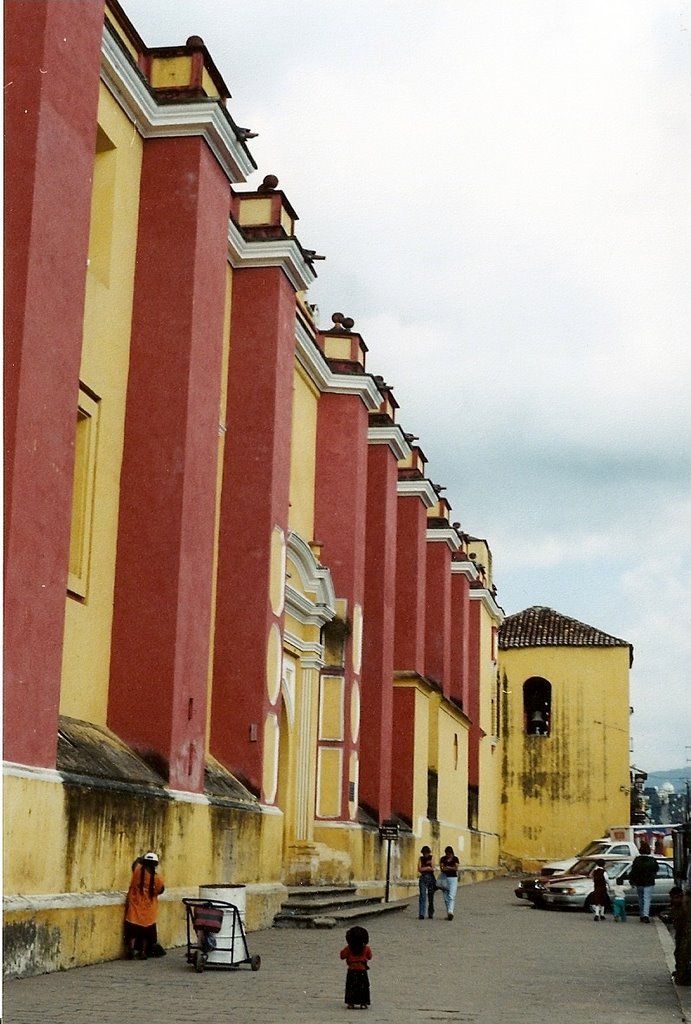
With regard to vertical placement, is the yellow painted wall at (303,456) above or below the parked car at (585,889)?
above

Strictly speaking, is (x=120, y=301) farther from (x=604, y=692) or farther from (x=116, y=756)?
(x=604, y=692)

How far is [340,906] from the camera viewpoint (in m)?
22.0

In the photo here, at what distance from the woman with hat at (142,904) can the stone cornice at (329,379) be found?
13.0 metres

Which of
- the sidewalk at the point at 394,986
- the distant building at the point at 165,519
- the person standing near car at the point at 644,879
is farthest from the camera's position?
the person standing near car at the point at 644,879

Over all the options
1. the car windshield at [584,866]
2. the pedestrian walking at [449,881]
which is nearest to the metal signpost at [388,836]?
the pedestrian walking at [449,881]

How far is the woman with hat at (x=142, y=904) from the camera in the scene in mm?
12711

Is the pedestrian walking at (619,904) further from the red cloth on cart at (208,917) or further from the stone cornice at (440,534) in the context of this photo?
the red cloth on cart at (208,917)

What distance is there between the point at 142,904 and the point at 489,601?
3557 cm

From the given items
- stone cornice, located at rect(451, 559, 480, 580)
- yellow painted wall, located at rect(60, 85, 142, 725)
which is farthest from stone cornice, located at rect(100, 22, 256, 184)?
stone cornice, located at rect(451, 559, 480, 580)

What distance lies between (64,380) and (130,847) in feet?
15.4

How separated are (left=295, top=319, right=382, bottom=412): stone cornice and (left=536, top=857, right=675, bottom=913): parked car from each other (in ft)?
36.4

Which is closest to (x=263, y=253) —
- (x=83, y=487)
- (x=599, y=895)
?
(x=83, y=487)

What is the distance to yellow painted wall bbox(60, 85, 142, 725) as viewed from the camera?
14727 mm

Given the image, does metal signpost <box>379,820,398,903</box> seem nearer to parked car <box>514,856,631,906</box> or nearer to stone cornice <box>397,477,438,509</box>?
parked car <box>514,856,631,906</box>
